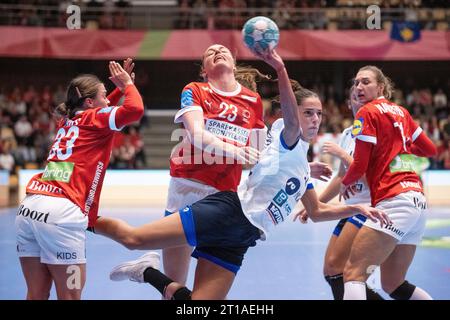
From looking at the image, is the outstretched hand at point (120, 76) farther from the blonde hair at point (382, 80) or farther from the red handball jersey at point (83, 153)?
the blonde hair at point (382, 80)

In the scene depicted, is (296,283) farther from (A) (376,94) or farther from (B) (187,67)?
(B) (187,67)

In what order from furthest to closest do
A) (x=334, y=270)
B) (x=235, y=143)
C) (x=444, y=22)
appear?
(x=444, y=22) → (x=334, y=270) → (x=235, y=143)

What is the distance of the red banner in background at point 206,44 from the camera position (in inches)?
597

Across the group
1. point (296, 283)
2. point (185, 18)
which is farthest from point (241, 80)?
point (185, 18)

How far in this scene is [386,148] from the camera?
3865 mm

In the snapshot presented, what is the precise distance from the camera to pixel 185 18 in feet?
53.3

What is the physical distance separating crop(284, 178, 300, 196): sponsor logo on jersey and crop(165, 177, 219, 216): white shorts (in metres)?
0.59

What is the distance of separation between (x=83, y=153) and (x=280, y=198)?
1.13 meters

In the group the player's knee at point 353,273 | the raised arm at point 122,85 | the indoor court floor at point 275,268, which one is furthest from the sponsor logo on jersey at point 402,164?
the raised arm at point 122,85

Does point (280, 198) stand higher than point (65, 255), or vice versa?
point (280, 198)

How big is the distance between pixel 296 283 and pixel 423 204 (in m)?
2.08

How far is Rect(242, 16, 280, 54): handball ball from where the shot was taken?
315cm

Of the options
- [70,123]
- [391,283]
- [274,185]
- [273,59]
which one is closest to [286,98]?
[273,59]

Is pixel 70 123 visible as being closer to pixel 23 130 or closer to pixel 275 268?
pixel 275 268
